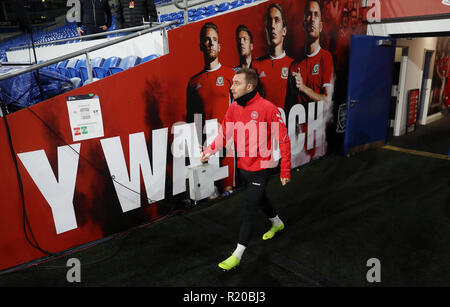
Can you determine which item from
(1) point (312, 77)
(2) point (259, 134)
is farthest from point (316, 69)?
(2) point (259, 134)

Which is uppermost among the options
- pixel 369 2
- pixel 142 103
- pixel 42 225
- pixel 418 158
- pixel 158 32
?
pixel 369 2

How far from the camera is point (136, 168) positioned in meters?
3.75

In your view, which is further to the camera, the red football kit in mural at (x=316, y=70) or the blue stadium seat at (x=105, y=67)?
the red football kit in mural at (x=316, y=70)

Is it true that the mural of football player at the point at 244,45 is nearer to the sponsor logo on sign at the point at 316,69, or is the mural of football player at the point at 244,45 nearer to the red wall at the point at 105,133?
the red wall at the point at 105,133

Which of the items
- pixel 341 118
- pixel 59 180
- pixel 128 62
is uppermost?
pixel 128 62

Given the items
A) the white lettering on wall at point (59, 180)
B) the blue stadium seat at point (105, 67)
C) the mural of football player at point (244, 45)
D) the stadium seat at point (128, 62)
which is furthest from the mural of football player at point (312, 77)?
the white lettering on wall at point (59, 180)

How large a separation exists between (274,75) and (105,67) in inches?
102

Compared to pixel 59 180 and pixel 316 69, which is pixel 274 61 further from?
pixel 59 180

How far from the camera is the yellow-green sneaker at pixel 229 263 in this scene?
2.90 metres

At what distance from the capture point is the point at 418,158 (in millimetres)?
6078
